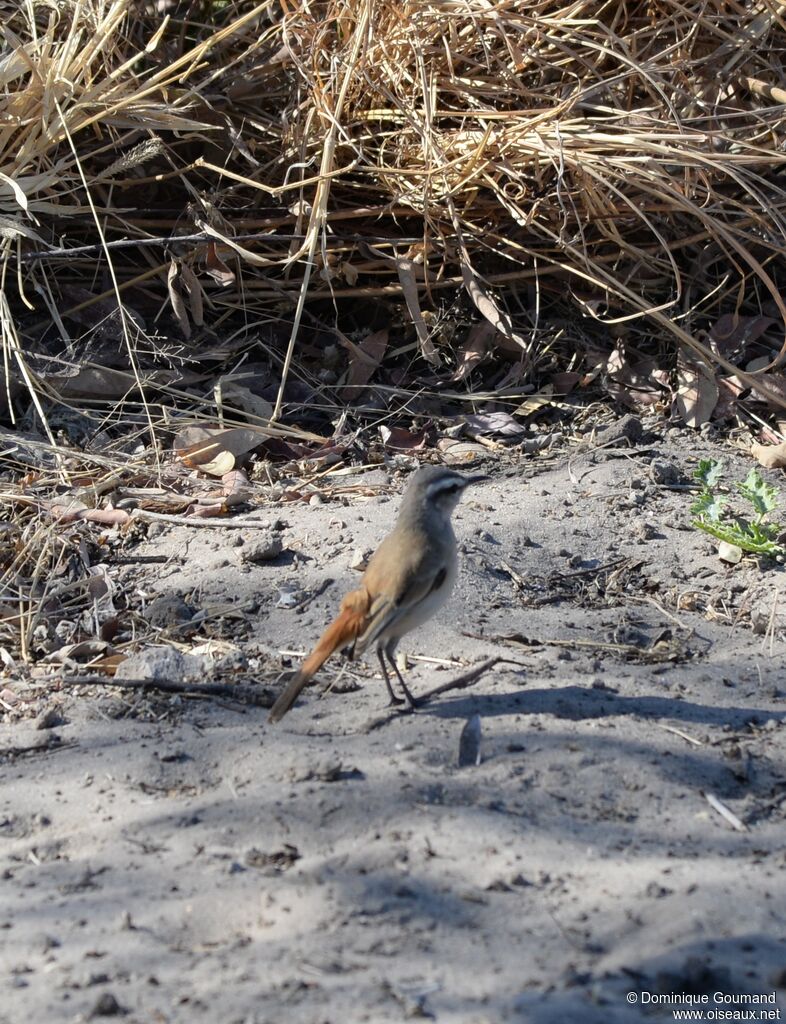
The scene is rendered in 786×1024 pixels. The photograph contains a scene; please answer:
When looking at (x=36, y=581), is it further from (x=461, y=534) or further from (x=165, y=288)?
(x=165, y=288)

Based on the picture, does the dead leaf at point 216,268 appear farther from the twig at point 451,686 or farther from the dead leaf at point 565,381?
the twig at point 451,686

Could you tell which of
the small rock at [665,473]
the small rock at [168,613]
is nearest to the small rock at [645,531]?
the small rock at [665,473]

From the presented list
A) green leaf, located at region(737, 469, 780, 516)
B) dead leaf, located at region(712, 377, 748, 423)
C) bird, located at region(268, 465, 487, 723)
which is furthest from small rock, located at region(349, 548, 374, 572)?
dead leaf, located at region(712, 377, 748, 423)

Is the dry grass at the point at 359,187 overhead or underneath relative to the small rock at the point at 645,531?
overhead

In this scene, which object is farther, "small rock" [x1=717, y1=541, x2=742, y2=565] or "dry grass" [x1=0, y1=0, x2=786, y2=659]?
"dry grass" [x1=0, y1=0, x2=786, y2=659]

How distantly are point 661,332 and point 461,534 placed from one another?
221 cm

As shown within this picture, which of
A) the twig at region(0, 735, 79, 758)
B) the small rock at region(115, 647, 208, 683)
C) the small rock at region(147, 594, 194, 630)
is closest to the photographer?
the twig at region(0, 735, 79, 758)

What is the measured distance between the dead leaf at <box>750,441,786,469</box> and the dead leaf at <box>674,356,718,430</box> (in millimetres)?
420

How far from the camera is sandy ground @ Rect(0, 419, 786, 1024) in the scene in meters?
2.90

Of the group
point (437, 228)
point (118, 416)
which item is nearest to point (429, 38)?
point (437, 228)

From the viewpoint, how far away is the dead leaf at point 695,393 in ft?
21.4

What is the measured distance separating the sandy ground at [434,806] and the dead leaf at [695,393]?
1063 millimetres

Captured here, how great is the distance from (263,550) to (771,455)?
2.57 metres

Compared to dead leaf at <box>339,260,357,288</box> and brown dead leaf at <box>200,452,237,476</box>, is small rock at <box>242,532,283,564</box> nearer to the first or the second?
brown dead leaf at <box>200,452,237,476</box>
